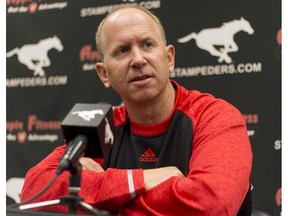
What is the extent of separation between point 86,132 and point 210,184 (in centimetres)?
49

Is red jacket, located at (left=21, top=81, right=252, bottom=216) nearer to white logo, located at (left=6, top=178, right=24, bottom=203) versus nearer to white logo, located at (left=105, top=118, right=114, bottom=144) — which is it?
white logo, located at (left=105, top=118, right=114, bottom=144)

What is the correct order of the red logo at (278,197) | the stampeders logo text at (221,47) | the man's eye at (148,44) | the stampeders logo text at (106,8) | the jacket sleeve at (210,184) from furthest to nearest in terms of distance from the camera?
the stampeders logo text at (106,8), the stampeders logo text at (221,47), the red logo at (278,197), the man's eye at (148,44), the jacket sleeve at (210,184)

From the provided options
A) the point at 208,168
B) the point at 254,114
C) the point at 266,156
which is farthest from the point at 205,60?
the point at 208,168

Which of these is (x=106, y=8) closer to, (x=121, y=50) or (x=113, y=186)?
(x=121, y=50)

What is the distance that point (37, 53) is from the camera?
3.13 m

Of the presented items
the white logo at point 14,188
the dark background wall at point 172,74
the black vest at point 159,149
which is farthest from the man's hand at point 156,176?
the white logo at point 14,188

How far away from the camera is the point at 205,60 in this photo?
2590 mm

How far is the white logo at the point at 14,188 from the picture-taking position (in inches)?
123

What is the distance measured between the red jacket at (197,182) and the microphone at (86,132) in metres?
0.35

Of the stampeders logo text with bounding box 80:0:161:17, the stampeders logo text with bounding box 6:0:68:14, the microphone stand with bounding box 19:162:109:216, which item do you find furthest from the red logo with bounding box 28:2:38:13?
the microphone stand with bounding box 19:162:109:216

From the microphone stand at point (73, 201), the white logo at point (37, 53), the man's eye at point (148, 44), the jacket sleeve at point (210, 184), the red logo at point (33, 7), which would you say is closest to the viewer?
the microphone stand at point (73, 201)

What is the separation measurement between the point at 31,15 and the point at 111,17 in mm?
1621

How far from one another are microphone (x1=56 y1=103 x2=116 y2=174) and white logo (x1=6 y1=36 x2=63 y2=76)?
2.11 m

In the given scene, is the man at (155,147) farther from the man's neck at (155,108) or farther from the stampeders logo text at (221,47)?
the stampeders logo text at (221,47)
